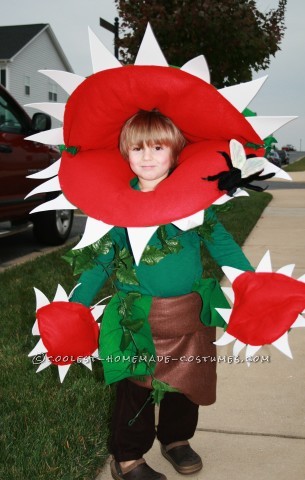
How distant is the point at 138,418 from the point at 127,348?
0.33m

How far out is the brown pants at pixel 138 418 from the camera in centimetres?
254

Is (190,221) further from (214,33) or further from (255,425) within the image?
(214,33)

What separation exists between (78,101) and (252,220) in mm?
7659

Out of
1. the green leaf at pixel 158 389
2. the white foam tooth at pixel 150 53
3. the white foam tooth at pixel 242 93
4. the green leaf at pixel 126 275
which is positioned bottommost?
the green leaf at pixel 158 389

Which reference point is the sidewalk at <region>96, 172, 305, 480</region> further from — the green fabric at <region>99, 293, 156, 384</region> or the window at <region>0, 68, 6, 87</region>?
the window at <region>0, 68, 6, 87</region>

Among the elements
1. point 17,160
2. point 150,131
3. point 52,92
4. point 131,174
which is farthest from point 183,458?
point 52,92

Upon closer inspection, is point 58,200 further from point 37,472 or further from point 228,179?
point 37,472

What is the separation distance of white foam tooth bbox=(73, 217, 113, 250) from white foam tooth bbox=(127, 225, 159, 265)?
0.09 m

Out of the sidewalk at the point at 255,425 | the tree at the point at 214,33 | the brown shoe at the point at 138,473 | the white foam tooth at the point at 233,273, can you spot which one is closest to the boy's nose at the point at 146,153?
the white foam tooth at the point at 233,273

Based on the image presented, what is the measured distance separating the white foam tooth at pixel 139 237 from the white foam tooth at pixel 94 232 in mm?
90

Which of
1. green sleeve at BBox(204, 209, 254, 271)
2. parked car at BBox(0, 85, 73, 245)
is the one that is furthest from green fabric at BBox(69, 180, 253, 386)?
parked car at BBox(0, 85, 73, 245)

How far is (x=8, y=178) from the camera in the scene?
6676 mm

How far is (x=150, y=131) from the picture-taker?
7.72ft

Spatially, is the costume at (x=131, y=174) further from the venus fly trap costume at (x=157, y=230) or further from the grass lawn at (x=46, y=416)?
the grass lawn at (x=46, y=416)
